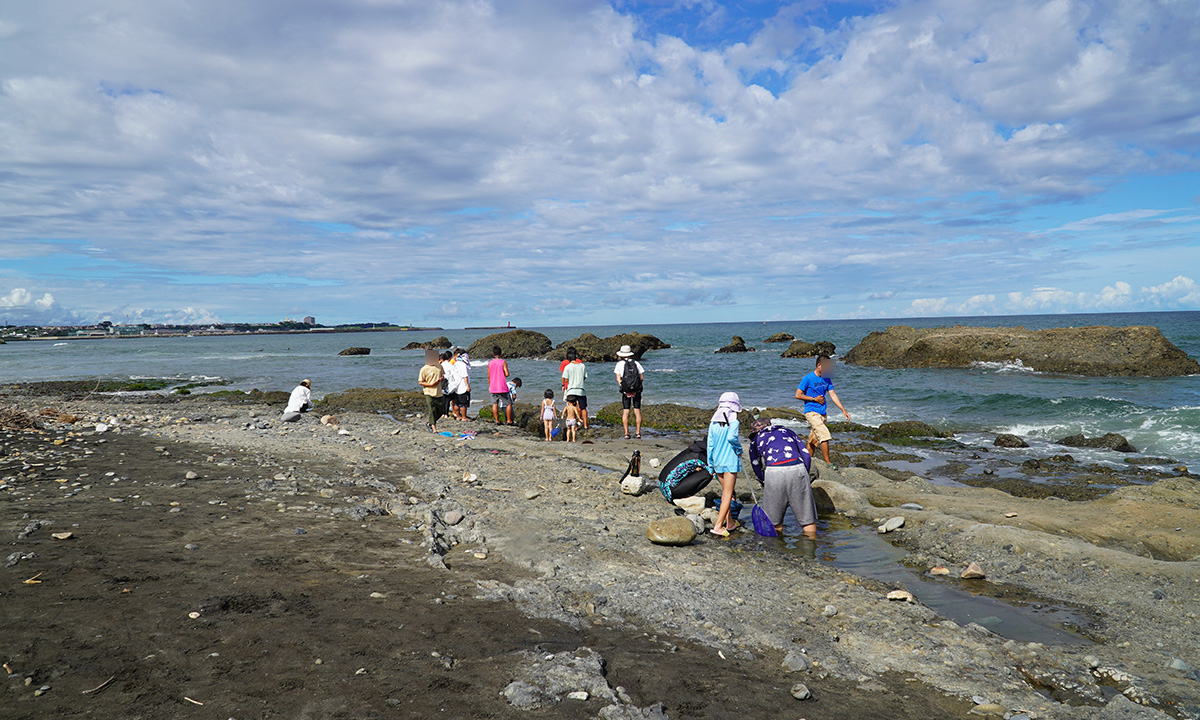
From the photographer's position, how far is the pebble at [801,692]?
4.20 m

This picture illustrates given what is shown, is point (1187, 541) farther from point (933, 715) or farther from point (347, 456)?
point (347, 456)

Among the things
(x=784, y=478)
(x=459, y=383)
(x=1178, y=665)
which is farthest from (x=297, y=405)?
(x=1178, y=665)

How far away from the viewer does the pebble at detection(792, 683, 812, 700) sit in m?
4.20

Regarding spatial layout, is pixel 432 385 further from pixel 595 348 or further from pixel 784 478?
pixel 595 348

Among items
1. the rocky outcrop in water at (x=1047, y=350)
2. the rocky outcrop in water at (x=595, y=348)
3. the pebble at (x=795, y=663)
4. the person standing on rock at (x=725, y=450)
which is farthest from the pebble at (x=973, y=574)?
the rocky outcrop in water at (x=595, y=348)

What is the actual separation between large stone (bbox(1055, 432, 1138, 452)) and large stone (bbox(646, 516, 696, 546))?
1433 centimetres

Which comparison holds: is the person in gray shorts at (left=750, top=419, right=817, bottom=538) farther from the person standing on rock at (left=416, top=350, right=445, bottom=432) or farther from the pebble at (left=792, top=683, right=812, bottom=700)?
the person standing on rock at (left=416, top=350, right=445, bottom=432)

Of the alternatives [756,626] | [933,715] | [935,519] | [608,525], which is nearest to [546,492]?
[608,525]

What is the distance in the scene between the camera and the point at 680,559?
271 inches

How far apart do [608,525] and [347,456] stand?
6643 mm

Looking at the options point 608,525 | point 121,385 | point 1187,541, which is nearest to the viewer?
point 1187,541

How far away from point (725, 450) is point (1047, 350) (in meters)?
32.0

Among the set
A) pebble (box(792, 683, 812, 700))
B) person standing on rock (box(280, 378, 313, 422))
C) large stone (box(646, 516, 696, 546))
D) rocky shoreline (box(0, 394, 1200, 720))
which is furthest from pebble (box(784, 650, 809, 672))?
person standing on rock (box(280, 378, 313, 422))

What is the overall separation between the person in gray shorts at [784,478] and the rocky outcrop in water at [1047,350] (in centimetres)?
2969
